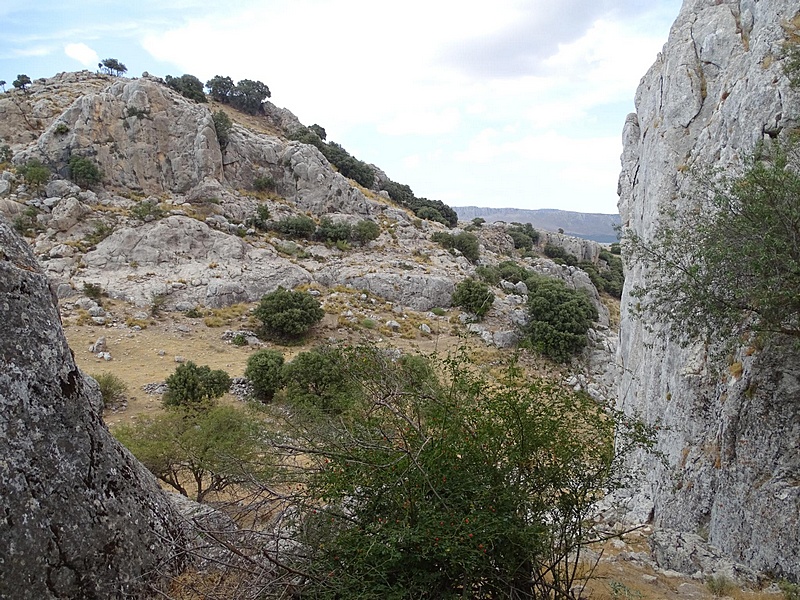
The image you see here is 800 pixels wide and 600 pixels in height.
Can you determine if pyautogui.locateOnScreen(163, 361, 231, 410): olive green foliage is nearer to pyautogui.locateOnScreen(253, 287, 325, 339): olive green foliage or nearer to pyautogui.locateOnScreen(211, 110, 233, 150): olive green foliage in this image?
pyautogui.locateOnScreen(253, 287, 325, 339): olive green foliage

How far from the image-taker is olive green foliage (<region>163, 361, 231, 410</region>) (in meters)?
16.4

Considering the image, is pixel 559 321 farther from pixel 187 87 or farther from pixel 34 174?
pixel 187 87

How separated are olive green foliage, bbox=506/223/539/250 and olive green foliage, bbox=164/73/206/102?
36161mm

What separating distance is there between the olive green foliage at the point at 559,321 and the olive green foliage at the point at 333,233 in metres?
16.1

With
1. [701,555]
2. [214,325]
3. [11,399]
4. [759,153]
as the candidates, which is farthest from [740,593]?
[214,325]

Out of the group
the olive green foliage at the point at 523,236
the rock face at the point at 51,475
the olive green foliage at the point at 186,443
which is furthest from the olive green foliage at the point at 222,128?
the rock face at the point at 51,475

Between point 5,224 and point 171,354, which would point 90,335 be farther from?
point 5,224

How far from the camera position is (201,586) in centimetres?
464

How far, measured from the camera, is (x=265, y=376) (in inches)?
713

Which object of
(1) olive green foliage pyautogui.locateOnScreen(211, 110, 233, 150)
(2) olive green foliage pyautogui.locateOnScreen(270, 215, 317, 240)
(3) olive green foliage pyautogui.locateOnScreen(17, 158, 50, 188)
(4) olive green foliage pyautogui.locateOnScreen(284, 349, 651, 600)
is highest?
(1) olive green foliage pyautogui.locateOnScreen(211, 110, 233, 150)

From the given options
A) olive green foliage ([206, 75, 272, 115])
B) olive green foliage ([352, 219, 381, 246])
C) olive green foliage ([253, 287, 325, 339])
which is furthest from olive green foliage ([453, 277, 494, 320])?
olive green foliage ([206, 75, 272, 115])

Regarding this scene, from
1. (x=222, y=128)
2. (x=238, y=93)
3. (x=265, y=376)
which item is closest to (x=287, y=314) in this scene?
(x=265, y=376)

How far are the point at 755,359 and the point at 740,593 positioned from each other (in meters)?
3.29

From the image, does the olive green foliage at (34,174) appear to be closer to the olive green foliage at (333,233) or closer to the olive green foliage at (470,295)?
the olive green foliage at (333,233)
